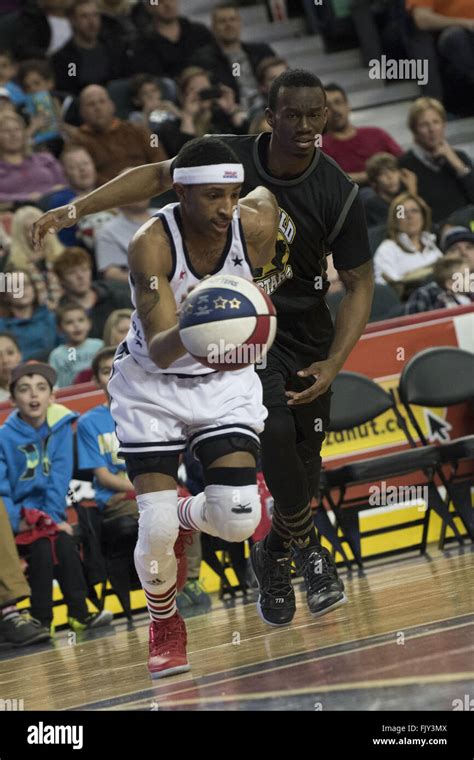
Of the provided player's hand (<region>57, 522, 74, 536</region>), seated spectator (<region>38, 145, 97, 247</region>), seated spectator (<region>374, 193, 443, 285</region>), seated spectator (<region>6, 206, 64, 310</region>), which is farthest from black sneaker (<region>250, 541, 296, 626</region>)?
seated spectator (<region>38, 145, 97, 247</region>)

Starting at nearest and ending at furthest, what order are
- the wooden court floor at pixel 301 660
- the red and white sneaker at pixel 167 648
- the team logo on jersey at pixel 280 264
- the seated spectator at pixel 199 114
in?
the wooden court floor at pixel 301 660
the red and white sneaker at pixel 167 648
the team logo on jersey at pixel 280 264
the seated spectator at pixel 199 114

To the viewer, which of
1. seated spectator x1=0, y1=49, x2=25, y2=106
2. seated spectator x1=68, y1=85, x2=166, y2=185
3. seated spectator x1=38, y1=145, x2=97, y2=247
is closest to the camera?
seated spectator x1=38, y1=145, x2=97, y2=247

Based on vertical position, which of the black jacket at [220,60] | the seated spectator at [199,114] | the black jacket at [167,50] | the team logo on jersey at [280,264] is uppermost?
the black jacket at [167,50]

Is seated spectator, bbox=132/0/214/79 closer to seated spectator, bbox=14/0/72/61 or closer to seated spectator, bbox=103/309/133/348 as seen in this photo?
seated spectator, bbox=14/0/72/61

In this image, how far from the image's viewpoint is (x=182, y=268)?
5320 mm

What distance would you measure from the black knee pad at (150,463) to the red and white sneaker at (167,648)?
0.67 meters

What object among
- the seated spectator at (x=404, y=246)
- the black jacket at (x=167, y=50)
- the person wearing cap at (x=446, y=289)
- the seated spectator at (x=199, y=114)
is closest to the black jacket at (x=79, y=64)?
the black jacket at (x=167, y=50)

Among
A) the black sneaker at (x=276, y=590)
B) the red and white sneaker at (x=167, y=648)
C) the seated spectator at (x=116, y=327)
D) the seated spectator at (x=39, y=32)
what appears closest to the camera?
the red and white sneaker at (x=167, y=648)

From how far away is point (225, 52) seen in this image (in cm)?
1426

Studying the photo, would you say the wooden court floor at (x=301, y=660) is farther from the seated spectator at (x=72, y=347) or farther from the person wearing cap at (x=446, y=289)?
the person wearing cap at (x=446, y=289)

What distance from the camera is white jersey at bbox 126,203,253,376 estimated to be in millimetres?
5320

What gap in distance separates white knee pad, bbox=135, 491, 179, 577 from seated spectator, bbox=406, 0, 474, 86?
9585 mm

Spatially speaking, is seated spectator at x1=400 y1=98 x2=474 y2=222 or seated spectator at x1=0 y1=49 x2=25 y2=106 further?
seated spectator at x1=0 y1=49 x2=25 y2=106

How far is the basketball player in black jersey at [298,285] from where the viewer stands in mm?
5969
